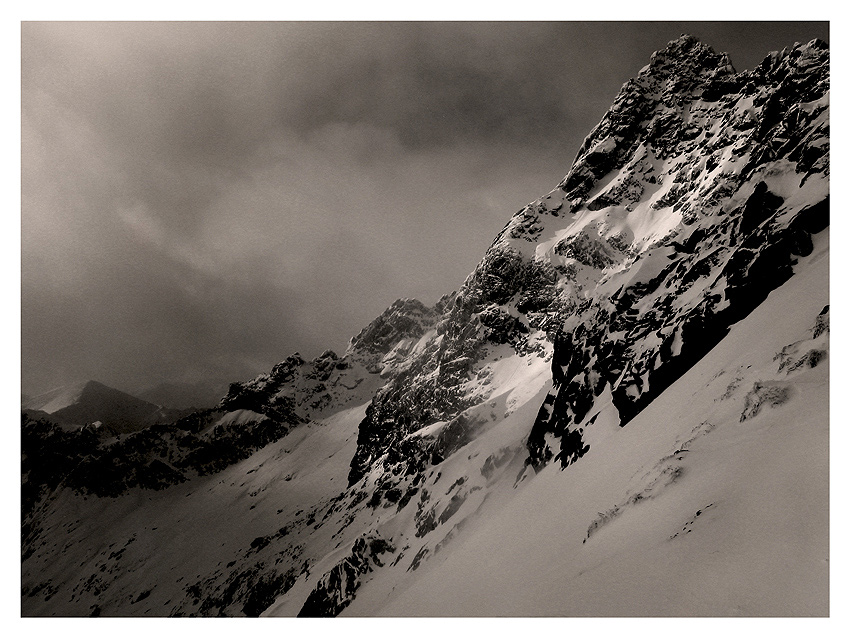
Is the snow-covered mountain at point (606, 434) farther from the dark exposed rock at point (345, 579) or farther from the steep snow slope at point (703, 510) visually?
the dark exposed rock at point (345, 579)

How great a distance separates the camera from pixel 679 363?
1841 centimetres

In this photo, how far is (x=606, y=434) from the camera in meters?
19.3

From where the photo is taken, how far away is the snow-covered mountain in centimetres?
809

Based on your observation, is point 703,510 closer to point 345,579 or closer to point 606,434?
point 606,434

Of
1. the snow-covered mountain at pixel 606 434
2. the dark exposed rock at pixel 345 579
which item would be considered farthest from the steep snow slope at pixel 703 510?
the dark exposed rock at pixel 345 579

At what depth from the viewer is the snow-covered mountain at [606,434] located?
8.09m

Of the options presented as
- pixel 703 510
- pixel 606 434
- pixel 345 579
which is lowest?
pixel 345 579

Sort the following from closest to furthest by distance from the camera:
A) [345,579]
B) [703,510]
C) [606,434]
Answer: [703,510]
[606,434]
[345,579]

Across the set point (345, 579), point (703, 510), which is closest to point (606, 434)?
point (703, 510)

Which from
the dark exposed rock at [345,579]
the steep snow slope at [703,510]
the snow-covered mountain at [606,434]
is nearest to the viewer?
the steep snow slope at [703,510]

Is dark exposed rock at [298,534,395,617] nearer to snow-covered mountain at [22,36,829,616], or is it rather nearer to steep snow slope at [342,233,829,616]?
snow-covered mountain at [22,36,829,616]

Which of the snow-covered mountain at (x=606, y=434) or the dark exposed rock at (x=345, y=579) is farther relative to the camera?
the dark exposed rock at (x=345, y=579)

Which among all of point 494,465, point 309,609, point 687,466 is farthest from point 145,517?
point 687,466

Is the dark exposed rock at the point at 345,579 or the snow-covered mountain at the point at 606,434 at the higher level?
the snow-covered mountain at the point at 606,434
